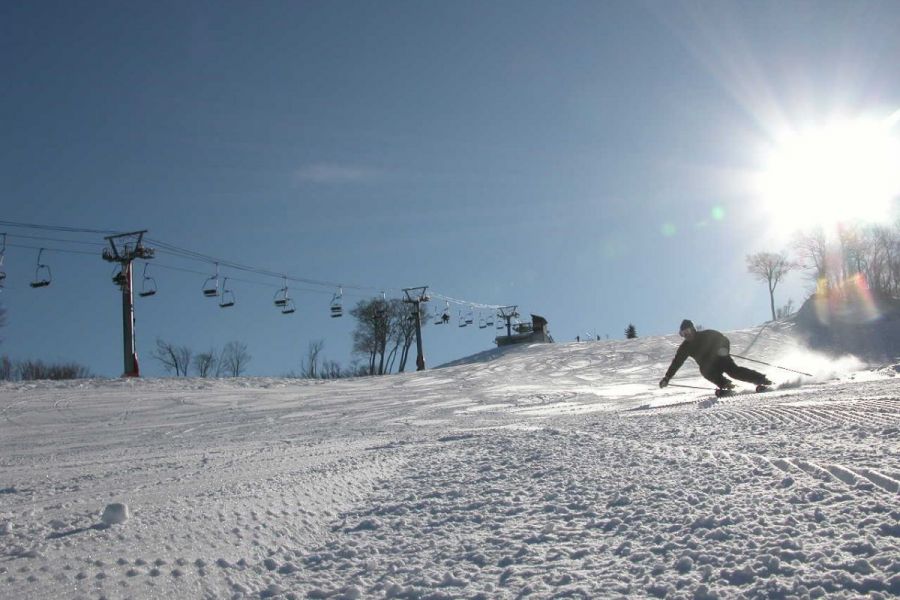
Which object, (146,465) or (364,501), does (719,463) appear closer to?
(364,501)

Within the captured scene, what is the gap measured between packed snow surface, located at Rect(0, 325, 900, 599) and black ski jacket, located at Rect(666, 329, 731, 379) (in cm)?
479

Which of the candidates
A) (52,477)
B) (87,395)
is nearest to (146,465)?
(52,477)

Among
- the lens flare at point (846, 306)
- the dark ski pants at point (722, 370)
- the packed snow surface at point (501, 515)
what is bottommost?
the packed snow surface at point (501, 515)

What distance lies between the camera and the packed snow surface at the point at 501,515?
6.61 feet

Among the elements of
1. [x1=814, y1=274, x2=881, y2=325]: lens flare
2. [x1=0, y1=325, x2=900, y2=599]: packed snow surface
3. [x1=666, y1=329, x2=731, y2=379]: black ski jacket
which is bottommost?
[x1=0, y1=325, x2=900, y2=599]: packed snow surface

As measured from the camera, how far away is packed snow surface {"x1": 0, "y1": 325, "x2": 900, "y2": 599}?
2.02 metres

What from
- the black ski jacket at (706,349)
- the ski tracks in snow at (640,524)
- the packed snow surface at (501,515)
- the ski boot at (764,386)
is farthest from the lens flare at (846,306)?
the ski tracks in snow at (640,524)

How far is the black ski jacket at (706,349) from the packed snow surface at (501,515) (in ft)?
15.7

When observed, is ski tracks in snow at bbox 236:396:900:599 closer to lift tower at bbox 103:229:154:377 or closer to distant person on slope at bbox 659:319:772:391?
distant person on slope at bbox 659:319:772:391

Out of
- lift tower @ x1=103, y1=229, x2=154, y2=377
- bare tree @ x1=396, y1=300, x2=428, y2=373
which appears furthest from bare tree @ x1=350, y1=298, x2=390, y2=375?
lift tower @ x1=103, y1=229, x2=154, y2=377

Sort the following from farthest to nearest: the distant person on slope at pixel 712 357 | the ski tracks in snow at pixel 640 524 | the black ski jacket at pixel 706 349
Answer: the black ski jacket at pixel 706 349
the distant person on slope at pixel 712 357
the ski tracks in snow at pixel 640 524

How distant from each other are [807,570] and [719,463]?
135 centimetres

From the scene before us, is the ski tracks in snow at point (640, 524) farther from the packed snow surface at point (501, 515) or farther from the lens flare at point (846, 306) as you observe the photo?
the lens flare at point (846, 306)

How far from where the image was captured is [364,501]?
3.25 m
